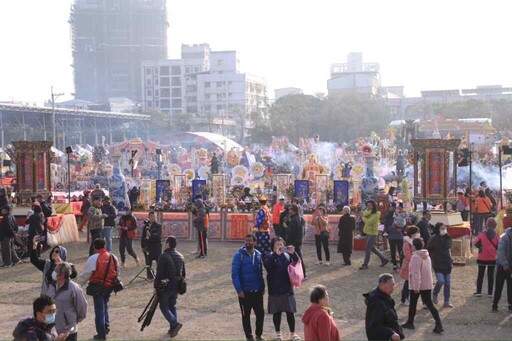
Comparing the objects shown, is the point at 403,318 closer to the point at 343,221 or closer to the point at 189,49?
the point at 343,221

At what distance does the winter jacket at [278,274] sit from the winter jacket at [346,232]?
620 cm

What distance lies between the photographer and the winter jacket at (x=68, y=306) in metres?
7.56

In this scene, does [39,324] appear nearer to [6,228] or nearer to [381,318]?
[381,318]

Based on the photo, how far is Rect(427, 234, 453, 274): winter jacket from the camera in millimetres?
11062

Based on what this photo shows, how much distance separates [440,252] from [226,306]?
3.48 m

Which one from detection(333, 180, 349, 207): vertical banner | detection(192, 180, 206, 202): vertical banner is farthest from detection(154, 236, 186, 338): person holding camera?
detection(192, 180, 206, 202): vertical banner

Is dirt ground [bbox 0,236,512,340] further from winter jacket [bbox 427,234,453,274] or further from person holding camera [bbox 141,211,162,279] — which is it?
winter jacket [bbox 427,234,453,274]

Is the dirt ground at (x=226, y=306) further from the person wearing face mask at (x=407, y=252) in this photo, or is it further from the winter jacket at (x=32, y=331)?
the winter jacket at (x=32, y=331)

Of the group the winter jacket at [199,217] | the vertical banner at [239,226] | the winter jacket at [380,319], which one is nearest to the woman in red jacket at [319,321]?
the winter jacket at [380,319]

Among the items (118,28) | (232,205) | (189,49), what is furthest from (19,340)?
(118,28)

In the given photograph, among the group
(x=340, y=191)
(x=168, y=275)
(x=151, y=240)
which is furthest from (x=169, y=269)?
(x=340, y=191)

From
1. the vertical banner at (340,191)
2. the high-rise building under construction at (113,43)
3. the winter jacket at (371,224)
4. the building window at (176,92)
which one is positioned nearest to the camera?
the winter jacket at (371,224)

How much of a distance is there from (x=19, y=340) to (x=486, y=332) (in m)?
6.49

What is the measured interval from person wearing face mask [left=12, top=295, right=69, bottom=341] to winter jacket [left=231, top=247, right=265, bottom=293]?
307cm
